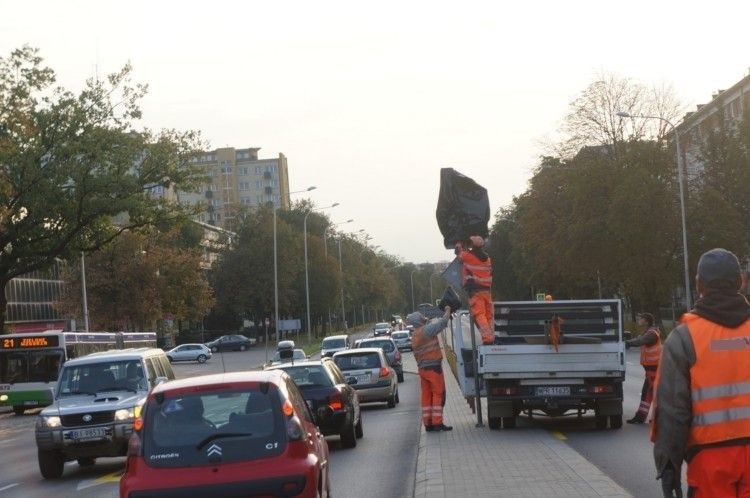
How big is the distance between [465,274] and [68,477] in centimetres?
636

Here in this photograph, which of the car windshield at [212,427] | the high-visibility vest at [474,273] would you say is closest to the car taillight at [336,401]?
the high-visibility vest at [474,273]

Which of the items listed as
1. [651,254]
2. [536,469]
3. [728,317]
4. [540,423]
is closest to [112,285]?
[651,254]

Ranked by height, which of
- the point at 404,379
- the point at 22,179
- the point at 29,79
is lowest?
the point at 404,379

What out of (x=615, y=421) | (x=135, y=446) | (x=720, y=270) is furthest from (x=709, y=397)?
(x=615, y=421)

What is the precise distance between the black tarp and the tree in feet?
86.8

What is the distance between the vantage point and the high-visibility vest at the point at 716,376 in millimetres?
5711

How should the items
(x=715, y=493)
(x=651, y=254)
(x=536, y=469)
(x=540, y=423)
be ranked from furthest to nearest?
(x=651, y=254), (x=540, y=423), (x=536, y=469), (x=715, y=493)

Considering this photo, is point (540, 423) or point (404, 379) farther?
point (404, 379)

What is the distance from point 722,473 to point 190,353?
3198 inches

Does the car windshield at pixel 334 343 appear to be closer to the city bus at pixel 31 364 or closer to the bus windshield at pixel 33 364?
the city bus at pixel 31 364

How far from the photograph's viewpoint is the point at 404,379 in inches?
1919

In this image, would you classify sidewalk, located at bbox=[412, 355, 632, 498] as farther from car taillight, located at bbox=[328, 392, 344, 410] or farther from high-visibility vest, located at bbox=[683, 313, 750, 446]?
high-visibility vest, located at bbox=[683, 313, 750, 446]

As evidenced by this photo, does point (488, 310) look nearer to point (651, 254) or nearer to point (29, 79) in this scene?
point (29, 79)

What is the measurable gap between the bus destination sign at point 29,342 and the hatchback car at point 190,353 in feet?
144
